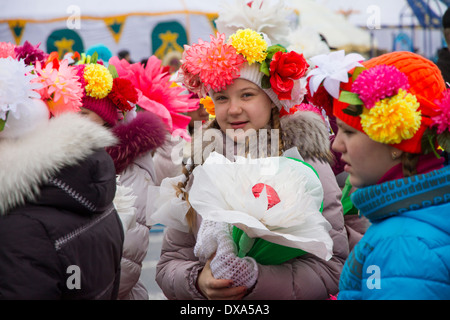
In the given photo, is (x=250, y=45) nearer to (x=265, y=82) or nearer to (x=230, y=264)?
(x=265, y=82)

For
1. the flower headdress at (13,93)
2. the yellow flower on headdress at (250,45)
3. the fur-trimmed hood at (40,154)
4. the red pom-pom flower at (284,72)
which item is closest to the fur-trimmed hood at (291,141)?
the red pom-pom flower at (284,72)

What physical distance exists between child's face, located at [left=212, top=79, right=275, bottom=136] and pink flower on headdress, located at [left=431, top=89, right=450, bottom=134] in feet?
3.83

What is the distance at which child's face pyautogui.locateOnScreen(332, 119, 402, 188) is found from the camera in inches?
85.0

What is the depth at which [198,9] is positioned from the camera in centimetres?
1220

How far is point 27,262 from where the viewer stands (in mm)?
1874

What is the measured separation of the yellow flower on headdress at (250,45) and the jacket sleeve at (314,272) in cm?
66

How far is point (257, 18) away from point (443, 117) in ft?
5.48

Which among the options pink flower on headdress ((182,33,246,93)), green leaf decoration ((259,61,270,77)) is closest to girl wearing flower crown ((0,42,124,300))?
pink flower on headdress ((182,33,246,93))

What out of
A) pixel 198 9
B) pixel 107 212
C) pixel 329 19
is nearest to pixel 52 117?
pixel 107 212

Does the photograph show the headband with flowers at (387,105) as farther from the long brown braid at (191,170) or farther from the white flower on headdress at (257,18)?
the white flower on headdress at (257,18)

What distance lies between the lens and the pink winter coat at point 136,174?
3393 mm

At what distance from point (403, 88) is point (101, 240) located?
1281 mm

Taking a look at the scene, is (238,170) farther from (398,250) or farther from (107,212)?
(398,250)

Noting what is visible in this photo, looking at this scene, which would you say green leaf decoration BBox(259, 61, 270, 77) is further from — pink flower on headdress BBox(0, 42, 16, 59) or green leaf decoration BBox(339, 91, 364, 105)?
pink flower on headdress BBox(0, 42, 16, 59)
